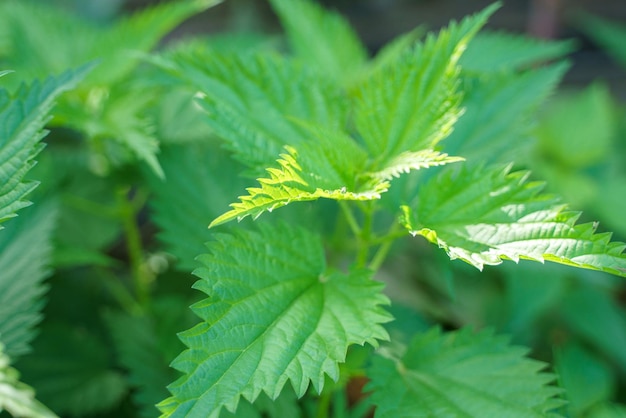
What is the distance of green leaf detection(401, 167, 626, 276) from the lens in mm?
557

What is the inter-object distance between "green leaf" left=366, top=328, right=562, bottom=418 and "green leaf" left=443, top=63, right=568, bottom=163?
0.85 ft

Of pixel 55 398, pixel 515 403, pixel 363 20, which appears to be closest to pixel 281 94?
pixel 515 403

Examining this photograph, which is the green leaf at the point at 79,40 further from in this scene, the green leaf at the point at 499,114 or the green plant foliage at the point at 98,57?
the green leaf at the point at 499,114

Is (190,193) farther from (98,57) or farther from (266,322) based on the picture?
(266,322)

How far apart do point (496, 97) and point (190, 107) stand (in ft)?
1.70

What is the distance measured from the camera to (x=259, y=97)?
80 cm

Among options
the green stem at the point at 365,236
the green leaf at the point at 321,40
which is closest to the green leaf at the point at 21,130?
the green stem at the point at 365,236

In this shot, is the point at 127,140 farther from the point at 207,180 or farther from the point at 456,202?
the point at 456,202

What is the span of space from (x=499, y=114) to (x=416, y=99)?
20cm

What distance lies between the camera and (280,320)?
0.62 metres

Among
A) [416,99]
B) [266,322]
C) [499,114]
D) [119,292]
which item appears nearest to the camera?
[266,322]

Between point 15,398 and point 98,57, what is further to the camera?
point 98,57

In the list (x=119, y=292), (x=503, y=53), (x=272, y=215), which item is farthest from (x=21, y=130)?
(x=503, y=53)

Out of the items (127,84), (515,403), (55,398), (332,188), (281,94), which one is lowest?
(515,403)
